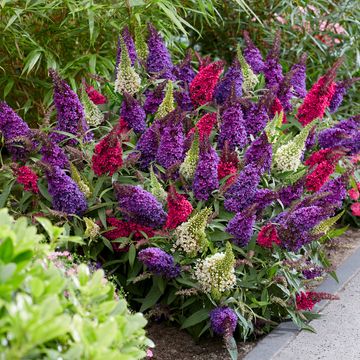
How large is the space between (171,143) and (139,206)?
Answer: 1.51 feet

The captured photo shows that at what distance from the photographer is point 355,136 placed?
427 cm

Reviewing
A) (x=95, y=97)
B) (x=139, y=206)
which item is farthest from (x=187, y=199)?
(x=95, y=97)

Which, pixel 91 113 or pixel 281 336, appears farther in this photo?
pixel 91 113

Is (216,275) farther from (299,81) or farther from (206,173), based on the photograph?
(299,81)

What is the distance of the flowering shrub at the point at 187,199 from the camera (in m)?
3.32

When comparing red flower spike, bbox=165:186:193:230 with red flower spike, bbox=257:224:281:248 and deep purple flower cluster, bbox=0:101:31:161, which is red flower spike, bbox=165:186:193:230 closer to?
red flower spike, bbox=257:224:281:248

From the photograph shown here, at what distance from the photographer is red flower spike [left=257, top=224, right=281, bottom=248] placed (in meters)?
3.45

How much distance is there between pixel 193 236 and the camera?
10.8 ft

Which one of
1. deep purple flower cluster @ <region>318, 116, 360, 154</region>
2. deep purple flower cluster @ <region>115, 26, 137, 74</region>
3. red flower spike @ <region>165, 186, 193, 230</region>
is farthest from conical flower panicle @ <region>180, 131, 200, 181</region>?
deep purple flower cluster @ <region>318, 116, 360, 154</region>

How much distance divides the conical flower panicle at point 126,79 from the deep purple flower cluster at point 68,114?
285mm

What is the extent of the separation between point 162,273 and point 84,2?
159cm

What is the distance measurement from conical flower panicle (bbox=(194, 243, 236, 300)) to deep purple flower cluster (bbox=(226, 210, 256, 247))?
172 mm

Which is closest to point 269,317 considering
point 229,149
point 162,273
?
point 162,273

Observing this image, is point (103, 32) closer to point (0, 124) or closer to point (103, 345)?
point (0, 124)
